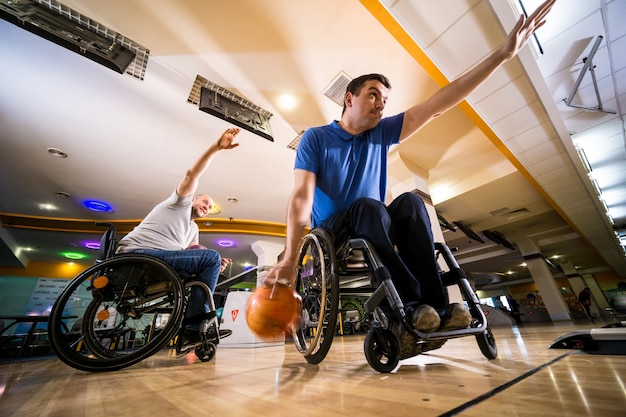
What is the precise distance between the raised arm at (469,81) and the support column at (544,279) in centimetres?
1134

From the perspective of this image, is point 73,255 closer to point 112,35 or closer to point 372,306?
point 112,35

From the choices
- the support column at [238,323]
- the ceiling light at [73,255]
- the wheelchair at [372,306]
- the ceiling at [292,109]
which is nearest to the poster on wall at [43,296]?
the ceiling light at [73,255]

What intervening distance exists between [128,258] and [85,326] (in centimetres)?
51

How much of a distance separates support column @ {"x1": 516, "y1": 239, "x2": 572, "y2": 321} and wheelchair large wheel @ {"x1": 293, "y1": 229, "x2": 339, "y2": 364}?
12016mm

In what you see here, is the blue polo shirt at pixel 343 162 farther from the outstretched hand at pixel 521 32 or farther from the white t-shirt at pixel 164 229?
the white t-shirt at pixel 164 229

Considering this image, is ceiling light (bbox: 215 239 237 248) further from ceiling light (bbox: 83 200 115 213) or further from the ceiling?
ceiling light (bbox: 83 200 115 213)

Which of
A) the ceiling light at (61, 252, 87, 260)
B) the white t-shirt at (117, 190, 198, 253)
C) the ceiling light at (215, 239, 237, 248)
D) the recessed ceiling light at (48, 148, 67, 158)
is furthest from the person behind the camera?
the ceiling light at (61, 252, 87, 260)

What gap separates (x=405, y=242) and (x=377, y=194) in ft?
1.42

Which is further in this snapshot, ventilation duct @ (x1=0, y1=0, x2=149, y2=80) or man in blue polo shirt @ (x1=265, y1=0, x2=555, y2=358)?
ventilation duct @ (x1=0, y1=0, x2=149, y2=80)

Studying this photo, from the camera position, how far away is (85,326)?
1.53 meters

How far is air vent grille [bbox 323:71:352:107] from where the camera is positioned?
313 cm

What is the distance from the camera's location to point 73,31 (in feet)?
7.86

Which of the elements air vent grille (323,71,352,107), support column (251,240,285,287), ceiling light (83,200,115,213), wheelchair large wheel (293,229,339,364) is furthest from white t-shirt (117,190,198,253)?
support column (251,240,285,287)

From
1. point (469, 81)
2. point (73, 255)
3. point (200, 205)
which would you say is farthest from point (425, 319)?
point (73, 255)
